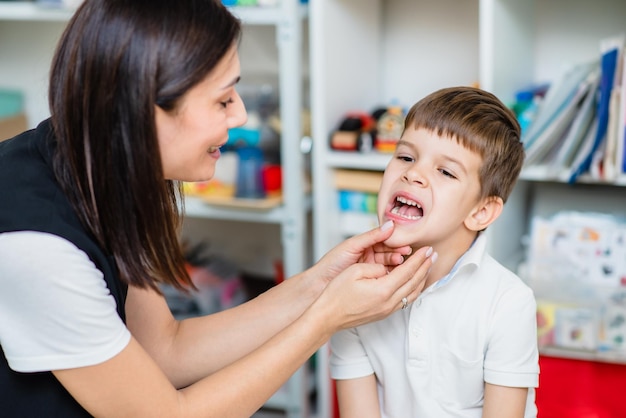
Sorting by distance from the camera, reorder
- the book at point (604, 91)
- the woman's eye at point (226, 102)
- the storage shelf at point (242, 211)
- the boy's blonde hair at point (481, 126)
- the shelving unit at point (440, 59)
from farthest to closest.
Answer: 1. the storage shelf at point (242, 211)
2. the shelving unit at point (440, 59)
3. the book at point (604, 91)
4. the boy's blonde hair at point (481, 126)
5. the woman's eye at point (226, 102)

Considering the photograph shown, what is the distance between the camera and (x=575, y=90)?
169 cm

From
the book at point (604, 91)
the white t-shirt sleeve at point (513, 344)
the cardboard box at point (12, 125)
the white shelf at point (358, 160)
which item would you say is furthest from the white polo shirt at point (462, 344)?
the cardboard box at point (12, 125)

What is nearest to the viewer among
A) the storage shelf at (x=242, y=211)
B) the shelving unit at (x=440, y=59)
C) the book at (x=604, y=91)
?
the book at (x=604, y=91)

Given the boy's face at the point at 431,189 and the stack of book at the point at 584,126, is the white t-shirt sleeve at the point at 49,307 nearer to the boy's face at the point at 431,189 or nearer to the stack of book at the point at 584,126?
the boy's face at the point at 431,189

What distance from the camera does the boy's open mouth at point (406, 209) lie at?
1207 mm

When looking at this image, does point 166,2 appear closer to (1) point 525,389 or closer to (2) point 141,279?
(2) point 141,279

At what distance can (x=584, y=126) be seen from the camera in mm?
1671

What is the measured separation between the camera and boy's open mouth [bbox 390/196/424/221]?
3.96ft

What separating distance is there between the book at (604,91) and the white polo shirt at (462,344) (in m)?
0.50

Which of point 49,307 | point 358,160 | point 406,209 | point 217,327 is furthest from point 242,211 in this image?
point 49,307

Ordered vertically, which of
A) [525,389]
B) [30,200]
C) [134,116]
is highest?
[134,116]

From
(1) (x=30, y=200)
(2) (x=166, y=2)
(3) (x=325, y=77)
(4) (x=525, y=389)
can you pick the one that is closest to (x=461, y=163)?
(4) (x=525, y=389)

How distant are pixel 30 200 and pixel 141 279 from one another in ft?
0.57

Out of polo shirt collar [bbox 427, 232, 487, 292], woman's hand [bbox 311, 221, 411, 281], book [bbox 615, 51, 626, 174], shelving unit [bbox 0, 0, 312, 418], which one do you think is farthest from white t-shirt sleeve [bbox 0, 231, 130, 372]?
book [bbox 615, 51, 626, 174]
